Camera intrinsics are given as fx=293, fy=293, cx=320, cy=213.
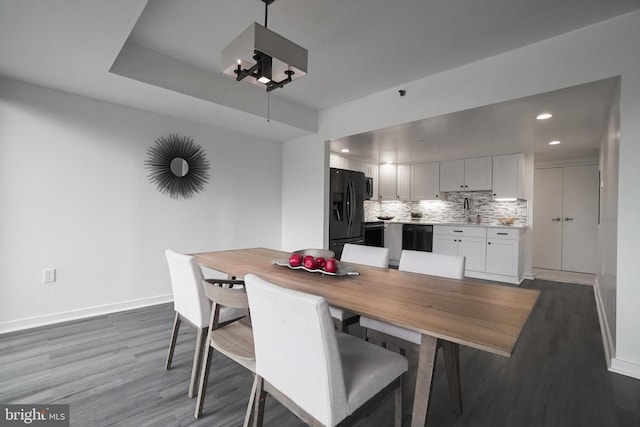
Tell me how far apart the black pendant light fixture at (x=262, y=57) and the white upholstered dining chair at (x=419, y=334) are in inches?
57.0

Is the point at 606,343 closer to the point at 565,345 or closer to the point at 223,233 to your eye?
the point at 565,345

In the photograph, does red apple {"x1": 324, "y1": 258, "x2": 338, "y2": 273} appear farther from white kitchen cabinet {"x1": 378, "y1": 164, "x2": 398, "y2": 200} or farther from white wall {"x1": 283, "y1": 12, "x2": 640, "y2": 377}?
white kitchen cabinet {"x1": 378, "y1": 164, "x2": 398, "y2": 200}

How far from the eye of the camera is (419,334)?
5.13 ft

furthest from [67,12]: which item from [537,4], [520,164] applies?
[520,164]

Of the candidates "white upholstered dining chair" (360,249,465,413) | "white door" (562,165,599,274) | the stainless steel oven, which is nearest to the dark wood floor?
"white upholstered dining chair" (360,249,465,413)

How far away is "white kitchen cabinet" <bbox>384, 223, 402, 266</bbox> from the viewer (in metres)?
5.97

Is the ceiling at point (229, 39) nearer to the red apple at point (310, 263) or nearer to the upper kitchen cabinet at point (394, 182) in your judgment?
the red apple at point (310, 263)

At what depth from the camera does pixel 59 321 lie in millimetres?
2787

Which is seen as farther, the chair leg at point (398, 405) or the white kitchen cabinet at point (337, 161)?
the white kitchen cabinet at point (337, 161)

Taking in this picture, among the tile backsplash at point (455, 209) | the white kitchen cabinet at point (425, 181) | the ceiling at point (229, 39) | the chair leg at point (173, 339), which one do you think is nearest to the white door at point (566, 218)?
the tile backsplash at point (455, 209)

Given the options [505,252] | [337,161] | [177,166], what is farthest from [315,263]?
[505,252]

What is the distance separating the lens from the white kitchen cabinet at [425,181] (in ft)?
18.9

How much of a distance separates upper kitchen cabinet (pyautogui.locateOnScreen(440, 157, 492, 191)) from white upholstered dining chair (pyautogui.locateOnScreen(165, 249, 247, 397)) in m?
4.89

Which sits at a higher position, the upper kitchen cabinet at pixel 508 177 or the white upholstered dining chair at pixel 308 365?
the upper kitchen cabinet at pixel 508 177
